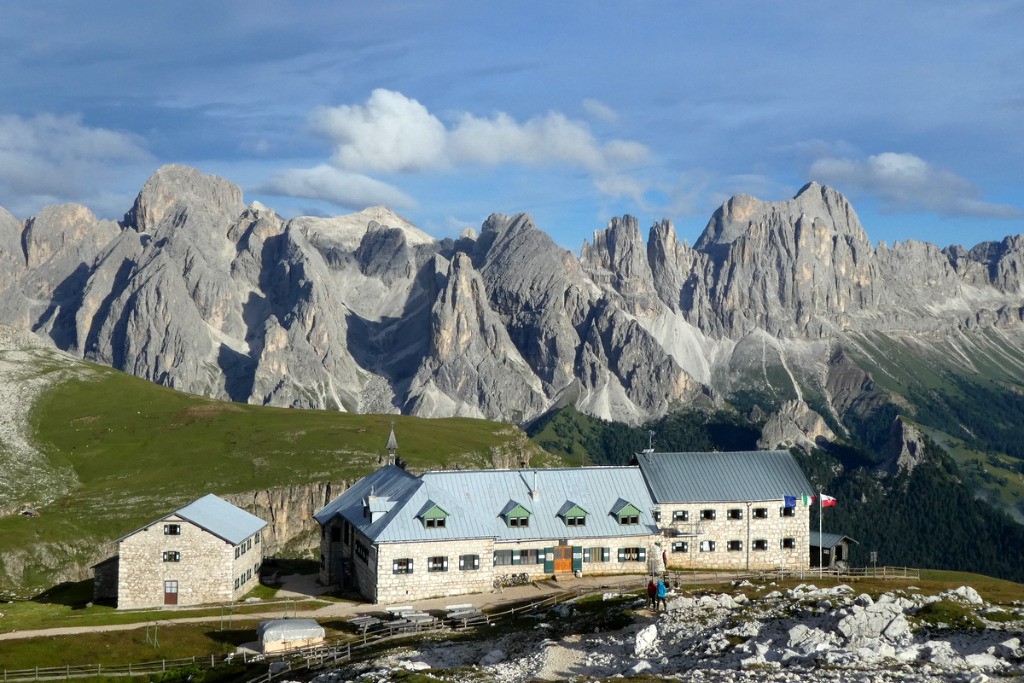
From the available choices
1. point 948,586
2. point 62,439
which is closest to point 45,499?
point 62,439

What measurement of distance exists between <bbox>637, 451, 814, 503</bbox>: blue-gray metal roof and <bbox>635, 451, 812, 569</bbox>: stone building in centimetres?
10

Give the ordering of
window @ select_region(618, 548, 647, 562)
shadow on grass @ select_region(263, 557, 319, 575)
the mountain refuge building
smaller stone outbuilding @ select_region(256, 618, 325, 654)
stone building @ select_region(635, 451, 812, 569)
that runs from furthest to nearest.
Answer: shadow on grass @ select_region(263, 557, 319, 575)
stone building @ select_region(635, 451, 812, 569)
window @ select_region(618, 548, 647, 562)
the mountain refuge building
smaller stone outbuilding @ select_region(256, 618, 325, 654)

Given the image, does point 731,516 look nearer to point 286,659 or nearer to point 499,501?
point 499,501

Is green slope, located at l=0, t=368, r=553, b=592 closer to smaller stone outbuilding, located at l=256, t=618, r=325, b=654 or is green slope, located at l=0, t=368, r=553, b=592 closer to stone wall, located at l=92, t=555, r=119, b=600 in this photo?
stone wall, located at l=92, t=555, r=119, b=600

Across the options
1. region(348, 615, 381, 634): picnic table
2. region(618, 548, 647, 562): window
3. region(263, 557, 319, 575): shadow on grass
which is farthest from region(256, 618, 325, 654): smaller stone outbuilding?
region(263, 557, 319, 575): shadow on grass

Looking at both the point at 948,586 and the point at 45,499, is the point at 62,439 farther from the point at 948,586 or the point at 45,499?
the point at 948,586

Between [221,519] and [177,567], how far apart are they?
285 inches

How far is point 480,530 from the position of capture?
91062 millimetres

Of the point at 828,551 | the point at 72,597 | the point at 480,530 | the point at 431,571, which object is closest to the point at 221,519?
the point at 72,597

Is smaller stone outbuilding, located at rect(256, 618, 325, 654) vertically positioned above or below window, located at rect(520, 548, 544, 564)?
below

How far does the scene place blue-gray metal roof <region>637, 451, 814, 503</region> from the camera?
10038 centimetres

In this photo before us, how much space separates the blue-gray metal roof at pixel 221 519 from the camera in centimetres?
9550

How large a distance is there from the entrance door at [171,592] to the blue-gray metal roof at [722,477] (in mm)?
46444

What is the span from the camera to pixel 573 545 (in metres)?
94.4
